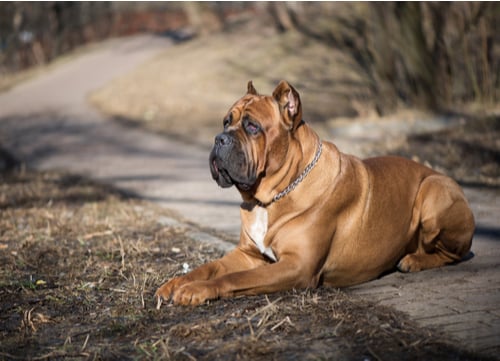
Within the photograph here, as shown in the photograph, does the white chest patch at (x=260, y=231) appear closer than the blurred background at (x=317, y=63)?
Yes

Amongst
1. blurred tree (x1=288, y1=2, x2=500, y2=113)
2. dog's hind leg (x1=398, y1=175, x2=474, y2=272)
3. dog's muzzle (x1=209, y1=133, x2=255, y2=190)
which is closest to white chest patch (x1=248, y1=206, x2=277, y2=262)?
dog's muzzle (x1=209, y1=133, x2=255, y2=190)

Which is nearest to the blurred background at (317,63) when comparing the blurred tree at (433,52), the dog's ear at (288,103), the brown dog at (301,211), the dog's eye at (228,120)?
the blurred tree at (433,52)

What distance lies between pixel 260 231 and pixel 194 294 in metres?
0.65

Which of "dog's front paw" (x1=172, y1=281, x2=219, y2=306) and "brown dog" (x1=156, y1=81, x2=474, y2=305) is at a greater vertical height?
"brown dog" (x1=156, y1=81, x2=474, y2=305)

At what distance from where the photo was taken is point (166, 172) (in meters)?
11.7

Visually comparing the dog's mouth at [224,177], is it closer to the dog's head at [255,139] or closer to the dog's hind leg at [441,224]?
the dog's head at [255,139]

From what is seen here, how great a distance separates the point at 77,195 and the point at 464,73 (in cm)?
704

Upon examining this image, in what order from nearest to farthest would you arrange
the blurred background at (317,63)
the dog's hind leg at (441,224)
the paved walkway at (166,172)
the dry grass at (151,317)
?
the dry grass at (151,317) → the paved walkway at (166,172) → the dog's hind leg at (441,224) → the blurred background at (317,63)

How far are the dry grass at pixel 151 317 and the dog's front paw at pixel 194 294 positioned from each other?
4 cm

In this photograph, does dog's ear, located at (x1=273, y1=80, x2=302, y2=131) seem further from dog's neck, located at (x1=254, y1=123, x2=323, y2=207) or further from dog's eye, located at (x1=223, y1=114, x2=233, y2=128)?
dog's eye, located at (x1=223, y1=114, x2=233, y2=128)

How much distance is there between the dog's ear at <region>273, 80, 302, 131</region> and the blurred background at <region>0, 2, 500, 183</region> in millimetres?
4749

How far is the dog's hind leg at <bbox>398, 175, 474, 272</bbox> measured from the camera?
4.91 m

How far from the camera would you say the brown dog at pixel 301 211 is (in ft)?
14.0

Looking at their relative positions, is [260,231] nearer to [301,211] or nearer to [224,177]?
[301,211]
